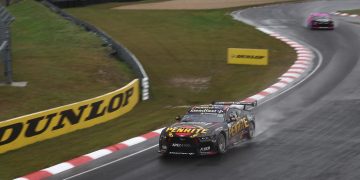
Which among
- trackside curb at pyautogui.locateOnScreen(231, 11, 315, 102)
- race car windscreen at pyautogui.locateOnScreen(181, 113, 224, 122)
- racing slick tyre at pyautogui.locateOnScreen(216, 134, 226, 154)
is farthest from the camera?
trackside curb at pyautogui.locateOnScreen(231, 11, 315, 102)

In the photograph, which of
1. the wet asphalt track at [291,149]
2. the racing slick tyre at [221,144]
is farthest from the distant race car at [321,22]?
the racing slick tyre at [221,144]

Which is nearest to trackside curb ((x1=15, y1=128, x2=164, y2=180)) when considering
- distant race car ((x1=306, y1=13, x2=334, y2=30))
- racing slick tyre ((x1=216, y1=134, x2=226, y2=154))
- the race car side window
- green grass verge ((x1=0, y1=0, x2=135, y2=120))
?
the race car side window

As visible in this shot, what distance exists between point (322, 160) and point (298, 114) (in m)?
6.89

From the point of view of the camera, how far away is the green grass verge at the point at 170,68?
20.6m

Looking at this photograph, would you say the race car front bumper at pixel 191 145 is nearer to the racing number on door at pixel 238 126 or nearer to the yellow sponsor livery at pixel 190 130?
the yellow sponsor livery at pixel 190 130

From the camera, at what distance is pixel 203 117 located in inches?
769

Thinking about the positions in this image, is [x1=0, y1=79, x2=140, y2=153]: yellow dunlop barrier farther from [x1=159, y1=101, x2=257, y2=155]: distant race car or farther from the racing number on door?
the racing number on door

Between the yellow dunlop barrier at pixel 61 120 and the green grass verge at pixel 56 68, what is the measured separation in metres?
2.75

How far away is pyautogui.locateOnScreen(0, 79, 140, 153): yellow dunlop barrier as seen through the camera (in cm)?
2000

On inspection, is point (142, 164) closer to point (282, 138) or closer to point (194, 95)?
point (282, 138)

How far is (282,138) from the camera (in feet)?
68.0

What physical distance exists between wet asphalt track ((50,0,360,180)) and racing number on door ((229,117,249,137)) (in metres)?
0.50

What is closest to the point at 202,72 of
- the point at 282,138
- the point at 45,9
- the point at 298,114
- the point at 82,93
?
the point at 82,93

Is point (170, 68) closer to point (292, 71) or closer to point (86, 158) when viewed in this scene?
point (292, 71)
